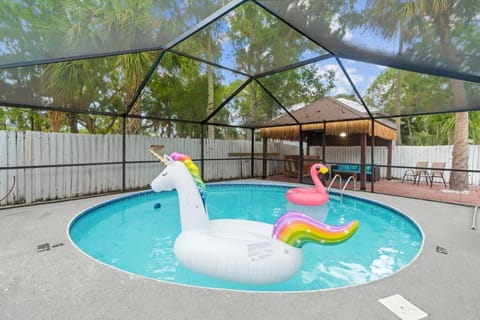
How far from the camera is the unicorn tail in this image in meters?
2.34

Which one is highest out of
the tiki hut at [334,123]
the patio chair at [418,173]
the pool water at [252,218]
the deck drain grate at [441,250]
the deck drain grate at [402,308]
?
the tiki hut at [334,123]

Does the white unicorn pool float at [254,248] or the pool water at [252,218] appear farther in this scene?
the pool water at [252,218]

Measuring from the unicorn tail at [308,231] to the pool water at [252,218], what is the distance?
23.6 inches

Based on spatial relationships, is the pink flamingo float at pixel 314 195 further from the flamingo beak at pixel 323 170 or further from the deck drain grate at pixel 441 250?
the deck drain grate at pixel 441 250

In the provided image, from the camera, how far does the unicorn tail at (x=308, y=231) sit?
7.67 feet

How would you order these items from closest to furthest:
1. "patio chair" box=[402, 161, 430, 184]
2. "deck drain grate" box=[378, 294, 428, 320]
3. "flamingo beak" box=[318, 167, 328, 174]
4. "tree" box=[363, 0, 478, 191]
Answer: "deck drain grate" box=[378, 294, 428, 320] → "tree" box=[363, 0, 478, 191] → "flamingo beak" box=[318, 167, 328, 174] → "patio chair" box=[402, 161, 430, 184]

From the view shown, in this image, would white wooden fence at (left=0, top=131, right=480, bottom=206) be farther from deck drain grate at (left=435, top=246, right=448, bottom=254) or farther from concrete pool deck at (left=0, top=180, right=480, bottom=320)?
deck drain grate at (left=435, top=246, right=448, bottom=254)

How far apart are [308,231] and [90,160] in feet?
23.3

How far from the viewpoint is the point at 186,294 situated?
2.03 metres

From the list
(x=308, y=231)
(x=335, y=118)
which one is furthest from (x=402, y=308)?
(x=335, y=118)

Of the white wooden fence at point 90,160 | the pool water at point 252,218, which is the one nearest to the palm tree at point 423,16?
the pool water at point 252,218

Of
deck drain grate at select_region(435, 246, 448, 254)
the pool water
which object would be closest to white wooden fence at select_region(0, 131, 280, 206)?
the pool water

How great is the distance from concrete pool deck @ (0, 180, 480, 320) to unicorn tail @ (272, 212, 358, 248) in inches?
17.9

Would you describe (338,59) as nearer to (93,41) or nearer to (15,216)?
(93,41)
